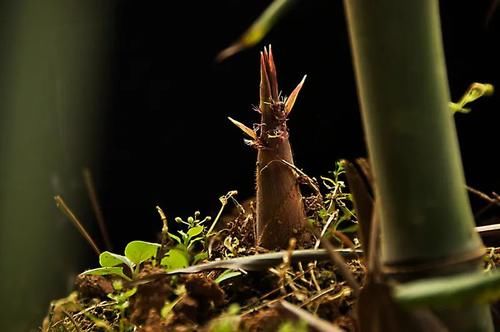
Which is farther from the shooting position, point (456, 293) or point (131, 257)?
point (131, 257)

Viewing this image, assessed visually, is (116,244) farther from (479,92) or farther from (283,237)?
(479,92)

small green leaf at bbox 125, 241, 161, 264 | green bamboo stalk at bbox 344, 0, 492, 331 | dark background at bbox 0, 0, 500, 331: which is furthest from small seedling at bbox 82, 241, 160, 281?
dark background at bbox 0, 0, 500, 331

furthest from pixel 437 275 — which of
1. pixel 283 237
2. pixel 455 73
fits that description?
pixel 455 73

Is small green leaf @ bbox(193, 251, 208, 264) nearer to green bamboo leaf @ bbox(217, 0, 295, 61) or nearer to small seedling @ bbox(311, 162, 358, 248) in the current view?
small seedling @ bbox(311, 162, 358, 248)

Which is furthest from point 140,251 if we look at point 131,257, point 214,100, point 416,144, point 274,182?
point 214,100

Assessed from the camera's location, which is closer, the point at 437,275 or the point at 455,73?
the point at 437,275

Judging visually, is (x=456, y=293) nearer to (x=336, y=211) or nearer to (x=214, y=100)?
(x=336, y=211)

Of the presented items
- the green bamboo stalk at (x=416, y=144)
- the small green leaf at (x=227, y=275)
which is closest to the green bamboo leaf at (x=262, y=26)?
the green bamboo stalk at (x=416, y=144)
